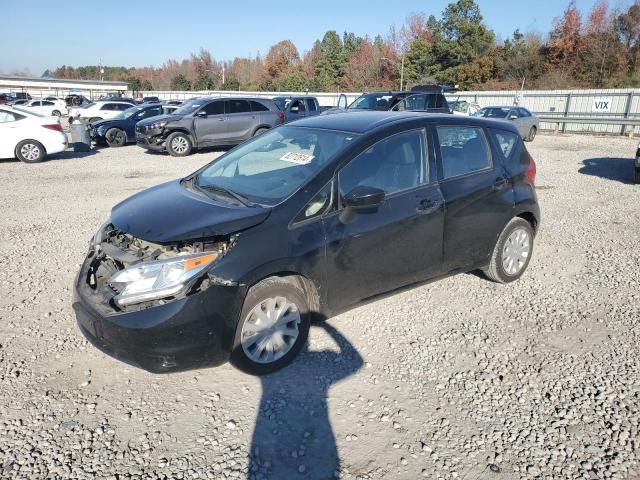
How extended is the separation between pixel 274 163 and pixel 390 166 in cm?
98

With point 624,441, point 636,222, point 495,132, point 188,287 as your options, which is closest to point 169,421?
point 188,287

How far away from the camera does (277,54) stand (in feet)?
317

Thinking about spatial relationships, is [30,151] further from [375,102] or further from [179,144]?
[375,102]

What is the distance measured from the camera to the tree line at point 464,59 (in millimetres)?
45031

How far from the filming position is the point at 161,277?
2.97 metres

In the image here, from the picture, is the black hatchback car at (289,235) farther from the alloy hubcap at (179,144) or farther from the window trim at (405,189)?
the alloy hubcap at (179,144)

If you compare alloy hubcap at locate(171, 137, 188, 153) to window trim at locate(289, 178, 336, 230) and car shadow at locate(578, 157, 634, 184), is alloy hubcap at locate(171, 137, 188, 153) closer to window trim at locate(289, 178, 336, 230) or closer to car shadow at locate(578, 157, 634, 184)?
car shadow at locate(578, 157, 634, 184)

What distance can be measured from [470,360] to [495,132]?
2.39 m

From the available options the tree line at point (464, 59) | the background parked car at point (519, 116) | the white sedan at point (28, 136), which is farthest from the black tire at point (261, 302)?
the tree line at point (464, 59)

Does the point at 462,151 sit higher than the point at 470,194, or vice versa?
the point at 462,151

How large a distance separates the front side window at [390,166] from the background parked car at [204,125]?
11976mm

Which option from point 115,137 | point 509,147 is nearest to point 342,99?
point 115,137

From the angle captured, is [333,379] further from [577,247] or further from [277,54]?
[277,54]

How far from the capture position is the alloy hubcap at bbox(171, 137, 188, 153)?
1468cm
